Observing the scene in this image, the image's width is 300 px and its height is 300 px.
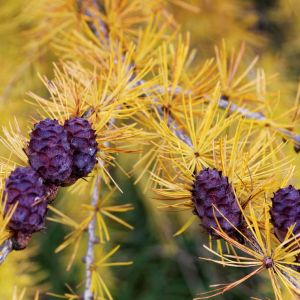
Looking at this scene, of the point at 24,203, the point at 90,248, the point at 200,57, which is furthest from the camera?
the point at 200,57

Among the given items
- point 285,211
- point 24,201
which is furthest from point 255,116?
point 24,201

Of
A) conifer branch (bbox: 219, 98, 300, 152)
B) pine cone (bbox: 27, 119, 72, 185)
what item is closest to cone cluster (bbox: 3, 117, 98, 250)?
pine cone (bbox: 27, 119, 72, 185)

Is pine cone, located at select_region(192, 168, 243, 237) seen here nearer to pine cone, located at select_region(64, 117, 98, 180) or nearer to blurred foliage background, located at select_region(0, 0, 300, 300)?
pine cone, located at select_region(64, 117, 98, 180)

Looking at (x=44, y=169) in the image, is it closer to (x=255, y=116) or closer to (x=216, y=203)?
(x=216, y=203)

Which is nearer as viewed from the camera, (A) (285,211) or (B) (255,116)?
(A) (285,211)

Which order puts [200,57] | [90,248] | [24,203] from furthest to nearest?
1. [200,57]
2. [90,248]
3. [24,203]

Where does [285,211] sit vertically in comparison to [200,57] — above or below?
below

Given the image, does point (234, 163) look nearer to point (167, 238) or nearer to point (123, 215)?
point (167, 238)

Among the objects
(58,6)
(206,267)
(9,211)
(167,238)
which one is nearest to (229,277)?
(206,267)
